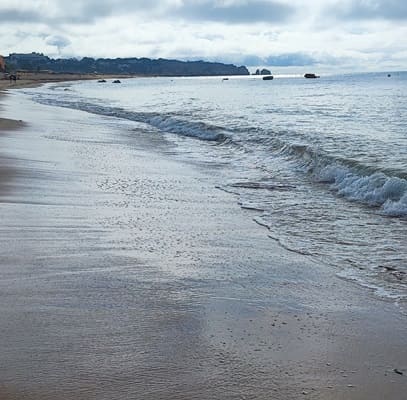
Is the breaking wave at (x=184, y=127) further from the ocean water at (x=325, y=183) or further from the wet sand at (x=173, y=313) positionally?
the wet sand at (x=173, y=313)

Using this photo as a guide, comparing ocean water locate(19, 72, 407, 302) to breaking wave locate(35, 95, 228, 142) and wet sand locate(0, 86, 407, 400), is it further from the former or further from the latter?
wet sand locate(0, 86, 407, 400)

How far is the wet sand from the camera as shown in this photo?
3271 mm

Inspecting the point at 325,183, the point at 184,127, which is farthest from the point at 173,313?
the point at 184,127

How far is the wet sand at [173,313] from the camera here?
3271 millimetres

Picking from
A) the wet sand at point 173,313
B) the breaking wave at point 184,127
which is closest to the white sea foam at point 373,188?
the wet sand at point 173,313

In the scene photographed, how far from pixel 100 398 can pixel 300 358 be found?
1.33 metres

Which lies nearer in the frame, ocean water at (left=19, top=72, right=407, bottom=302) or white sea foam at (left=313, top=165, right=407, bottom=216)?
ocean water at (left=19, top=72, right=407, bottom=302)

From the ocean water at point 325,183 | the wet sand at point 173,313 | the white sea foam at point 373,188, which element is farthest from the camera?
the white sea foam at point 373,188

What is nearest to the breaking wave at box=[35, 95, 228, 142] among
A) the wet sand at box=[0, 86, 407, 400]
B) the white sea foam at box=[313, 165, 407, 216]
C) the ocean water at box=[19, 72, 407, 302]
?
the ocean water at box=[19, 72, 407, 302]

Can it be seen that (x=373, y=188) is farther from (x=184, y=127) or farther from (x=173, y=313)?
(x=184, y=127)

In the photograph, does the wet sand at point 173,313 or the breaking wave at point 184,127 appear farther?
the breaking wave at point 184,127

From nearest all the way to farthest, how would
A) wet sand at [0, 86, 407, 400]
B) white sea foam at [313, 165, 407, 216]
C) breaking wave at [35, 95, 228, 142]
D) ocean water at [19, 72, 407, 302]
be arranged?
wet sand at [0, 86, 407, 400] < ocean water at [19, 72, 407, 302] < white sea foam at [313, 165, 407, 216] < breaking wave at [35, 95, 228, 142]

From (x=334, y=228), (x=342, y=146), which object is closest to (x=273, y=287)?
(x=334, y=228)

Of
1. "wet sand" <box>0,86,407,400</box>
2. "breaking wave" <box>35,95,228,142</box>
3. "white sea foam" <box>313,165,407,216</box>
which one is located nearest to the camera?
"wet sand" <box>0,86,407,400</box>
